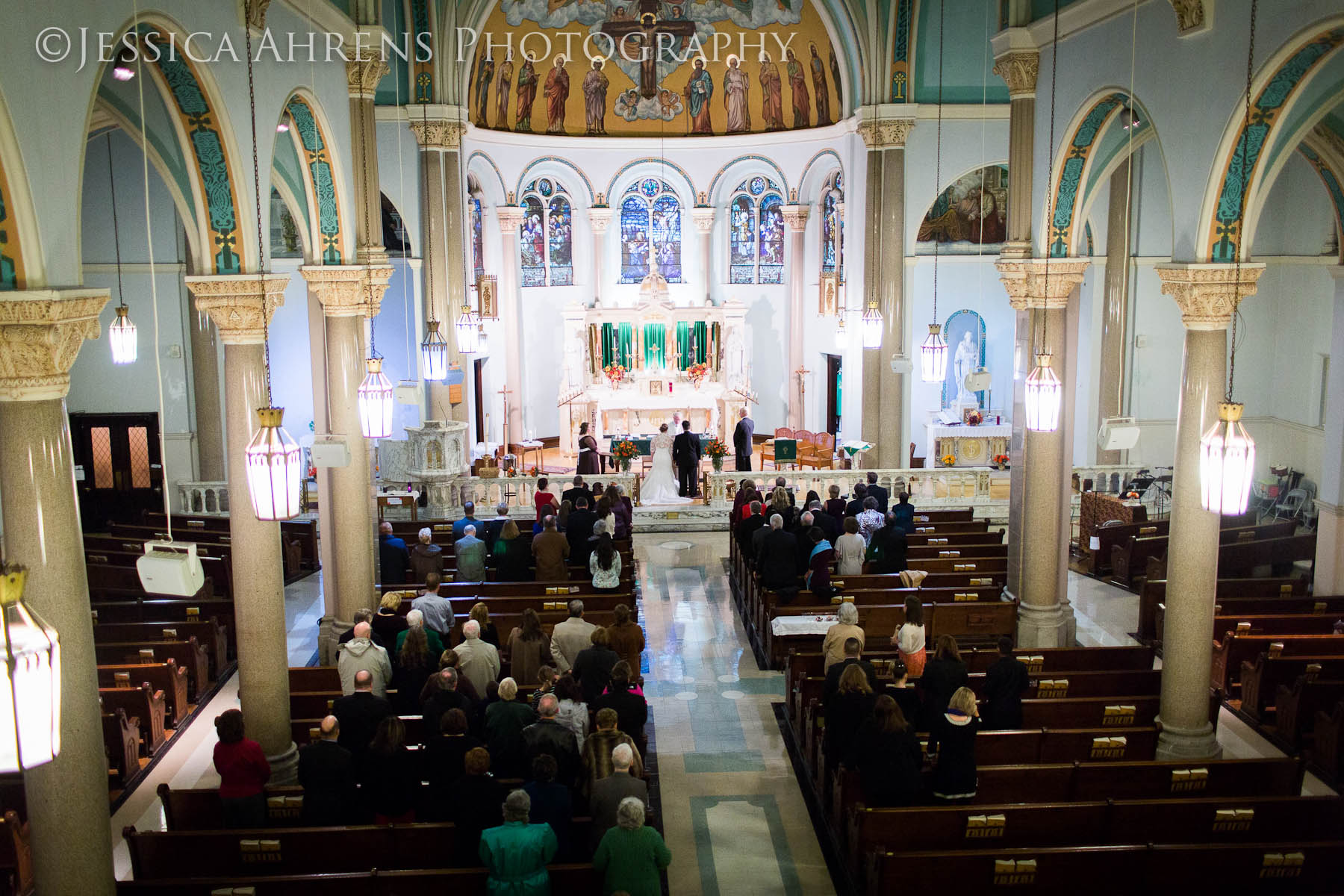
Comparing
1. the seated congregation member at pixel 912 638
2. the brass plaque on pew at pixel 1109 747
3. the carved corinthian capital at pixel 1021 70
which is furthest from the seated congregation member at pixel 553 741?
the carved corinthian capital at pixel 1021 70

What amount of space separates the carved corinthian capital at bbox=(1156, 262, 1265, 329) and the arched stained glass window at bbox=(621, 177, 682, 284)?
2091 cm

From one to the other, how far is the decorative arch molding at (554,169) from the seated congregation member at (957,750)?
22660 mm

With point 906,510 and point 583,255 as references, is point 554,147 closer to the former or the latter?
point 583,255

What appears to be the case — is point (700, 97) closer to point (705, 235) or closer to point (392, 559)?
point (705, 235)

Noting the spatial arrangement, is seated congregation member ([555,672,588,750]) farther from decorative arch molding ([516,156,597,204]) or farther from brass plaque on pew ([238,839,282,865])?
decorative arch molding ([516,156,597,204])

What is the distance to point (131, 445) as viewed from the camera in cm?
A: 2183

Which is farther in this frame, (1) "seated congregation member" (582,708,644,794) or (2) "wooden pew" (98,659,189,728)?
(2) "wooden pew" (98,659,189,728)

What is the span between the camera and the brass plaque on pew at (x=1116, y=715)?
1056cm

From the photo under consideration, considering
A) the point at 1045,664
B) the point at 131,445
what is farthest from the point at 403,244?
the point at 1045,664

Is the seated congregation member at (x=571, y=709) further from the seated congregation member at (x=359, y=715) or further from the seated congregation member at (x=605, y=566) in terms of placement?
the seated congregation member at (x=605, y=566)

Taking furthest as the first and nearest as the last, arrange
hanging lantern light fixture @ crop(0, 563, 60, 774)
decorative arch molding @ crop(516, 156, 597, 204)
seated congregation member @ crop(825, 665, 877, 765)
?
decorative arch molding @ crop(516, 156, 597, 204), seated congregation member @ crop(825, 665, 877, 765), hanging lantern light fixture @ crop(0, 563, 60, 774)

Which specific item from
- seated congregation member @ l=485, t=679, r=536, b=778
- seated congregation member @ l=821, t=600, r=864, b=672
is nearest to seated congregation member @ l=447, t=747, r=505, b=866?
seated congregation member @ l=485, t=679, r=536, b=778

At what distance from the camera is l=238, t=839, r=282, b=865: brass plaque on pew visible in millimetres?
7820

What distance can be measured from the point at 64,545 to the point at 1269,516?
67.2 ft
